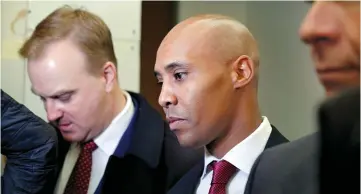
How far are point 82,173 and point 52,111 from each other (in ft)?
0.34

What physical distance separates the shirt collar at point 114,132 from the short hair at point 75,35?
84 millimetres

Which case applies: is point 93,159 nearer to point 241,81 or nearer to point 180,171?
point 180,171

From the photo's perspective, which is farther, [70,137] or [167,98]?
[70,137]

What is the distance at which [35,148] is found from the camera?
2.37 feet

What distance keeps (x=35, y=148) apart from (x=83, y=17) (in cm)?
23

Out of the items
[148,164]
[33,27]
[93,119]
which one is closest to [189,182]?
[148,164]

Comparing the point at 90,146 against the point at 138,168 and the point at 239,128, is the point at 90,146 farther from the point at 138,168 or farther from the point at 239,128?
the point at 239,128

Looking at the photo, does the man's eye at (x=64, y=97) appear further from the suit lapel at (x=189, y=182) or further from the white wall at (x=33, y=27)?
the suit lapel at (x=189, y=182)

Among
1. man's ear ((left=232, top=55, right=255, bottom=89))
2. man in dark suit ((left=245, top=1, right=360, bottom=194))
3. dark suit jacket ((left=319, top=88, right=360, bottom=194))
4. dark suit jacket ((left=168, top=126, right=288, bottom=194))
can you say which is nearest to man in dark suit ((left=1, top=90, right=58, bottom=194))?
dark suit jacket ((left=168, top=126, right=288, bottom=194))

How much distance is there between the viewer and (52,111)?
79 cm

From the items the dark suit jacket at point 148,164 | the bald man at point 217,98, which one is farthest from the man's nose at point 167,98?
the dark suit jacket at point 148,164

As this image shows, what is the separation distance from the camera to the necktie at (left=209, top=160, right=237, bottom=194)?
619mm

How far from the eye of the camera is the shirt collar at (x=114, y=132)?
0.80m

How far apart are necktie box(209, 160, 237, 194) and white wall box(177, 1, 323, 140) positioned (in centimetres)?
8
